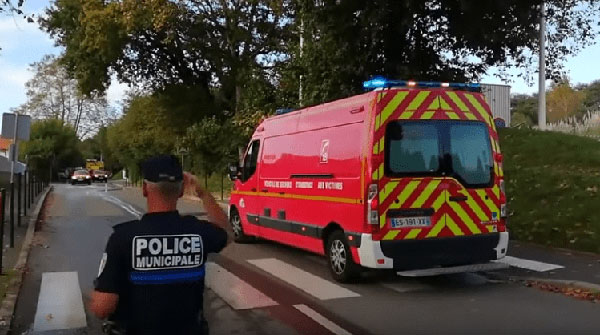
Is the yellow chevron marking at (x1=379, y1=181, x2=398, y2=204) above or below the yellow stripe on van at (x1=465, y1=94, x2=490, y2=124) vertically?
below

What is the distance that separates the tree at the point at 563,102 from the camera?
6120 cm

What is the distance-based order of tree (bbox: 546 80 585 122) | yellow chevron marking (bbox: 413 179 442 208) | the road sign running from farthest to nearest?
tree (bbox: 546 80 585 122), the road sign, yellow chevron marking (bbox: 413 179 442 208)

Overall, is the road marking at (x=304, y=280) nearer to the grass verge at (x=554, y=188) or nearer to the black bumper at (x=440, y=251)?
the black bumper at (x=440, y=251)

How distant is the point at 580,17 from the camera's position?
687 inches

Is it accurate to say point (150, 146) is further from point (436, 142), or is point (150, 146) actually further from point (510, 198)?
point (436, 142)

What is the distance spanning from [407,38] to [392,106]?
802 cm

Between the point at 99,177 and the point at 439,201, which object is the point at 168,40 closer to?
the point at 439,201

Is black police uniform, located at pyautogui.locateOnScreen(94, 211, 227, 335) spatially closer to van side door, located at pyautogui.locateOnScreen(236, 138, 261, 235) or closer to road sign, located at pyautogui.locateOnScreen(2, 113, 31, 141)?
van side door, located at pyautogui.locateOnScreen(236, 138, 261, 235)

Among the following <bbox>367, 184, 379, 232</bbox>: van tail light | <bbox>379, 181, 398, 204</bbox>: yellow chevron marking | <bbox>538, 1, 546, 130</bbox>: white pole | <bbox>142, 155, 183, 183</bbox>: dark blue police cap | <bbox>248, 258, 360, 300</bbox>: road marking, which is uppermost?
<bbox>538, 1, 546, 130</bbox>: white pole

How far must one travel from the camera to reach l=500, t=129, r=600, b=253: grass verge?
39.0 feet

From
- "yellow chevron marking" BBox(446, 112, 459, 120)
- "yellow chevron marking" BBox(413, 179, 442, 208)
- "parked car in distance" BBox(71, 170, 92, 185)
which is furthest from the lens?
"parked car in distance" BBox(71, 170, 92, 185)

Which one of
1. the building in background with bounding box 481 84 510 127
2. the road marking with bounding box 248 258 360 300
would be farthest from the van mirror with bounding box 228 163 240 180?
the building in background with bounding box 481 84 510 127

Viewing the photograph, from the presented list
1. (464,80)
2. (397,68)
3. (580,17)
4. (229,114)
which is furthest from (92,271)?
(229,114)

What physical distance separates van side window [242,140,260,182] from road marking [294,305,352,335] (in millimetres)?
4894
